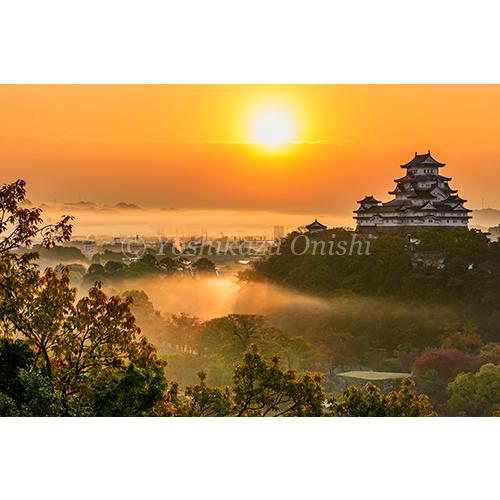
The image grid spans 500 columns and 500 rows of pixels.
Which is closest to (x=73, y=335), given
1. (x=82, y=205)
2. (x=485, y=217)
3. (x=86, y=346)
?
(x=86, y=346)

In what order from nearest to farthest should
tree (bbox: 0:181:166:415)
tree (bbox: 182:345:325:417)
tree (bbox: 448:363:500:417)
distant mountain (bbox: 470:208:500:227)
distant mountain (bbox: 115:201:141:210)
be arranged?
tree (bbox: 0:181:166:415), tree (bbox: 182:345:325:417), tree (bbox: 448:363:500:417), distant mountain (bbox: 470:208:500:227), distant mountain (bbox: 115:201:141:210)

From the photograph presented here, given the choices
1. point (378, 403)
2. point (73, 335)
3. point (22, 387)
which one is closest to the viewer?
point (22, 387)

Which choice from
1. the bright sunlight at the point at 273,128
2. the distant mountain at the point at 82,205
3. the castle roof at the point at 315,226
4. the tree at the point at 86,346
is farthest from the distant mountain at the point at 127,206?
the castle roof at the point at 315,226

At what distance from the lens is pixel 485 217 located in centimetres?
665

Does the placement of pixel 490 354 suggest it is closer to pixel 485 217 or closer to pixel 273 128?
pixel 485 217

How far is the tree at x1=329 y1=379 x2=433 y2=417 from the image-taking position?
254 inches

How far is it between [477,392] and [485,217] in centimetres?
125

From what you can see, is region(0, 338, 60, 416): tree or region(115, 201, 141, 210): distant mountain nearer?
region(0, 338, 60, 416): tree

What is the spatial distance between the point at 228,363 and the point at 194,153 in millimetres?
1529

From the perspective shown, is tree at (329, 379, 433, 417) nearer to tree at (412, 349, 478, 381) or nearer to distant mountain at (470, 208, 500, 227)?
tree at (412, 349, 478, 381)

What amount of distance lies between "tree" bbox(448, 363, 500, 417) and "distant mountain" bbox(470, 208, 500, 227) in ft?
3.31

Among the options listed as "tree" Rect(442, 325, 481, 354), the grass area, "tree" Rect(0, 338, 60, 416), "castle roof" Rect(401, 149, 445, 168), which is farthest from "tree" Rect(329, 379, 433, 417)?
"tree" Rect(0, 338, 60, 416)

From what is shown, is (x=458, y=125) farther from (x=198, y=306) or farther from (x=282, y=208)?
(x=198, y=306)

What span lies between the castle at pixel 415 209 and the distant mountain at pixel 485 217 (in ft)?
0.18
